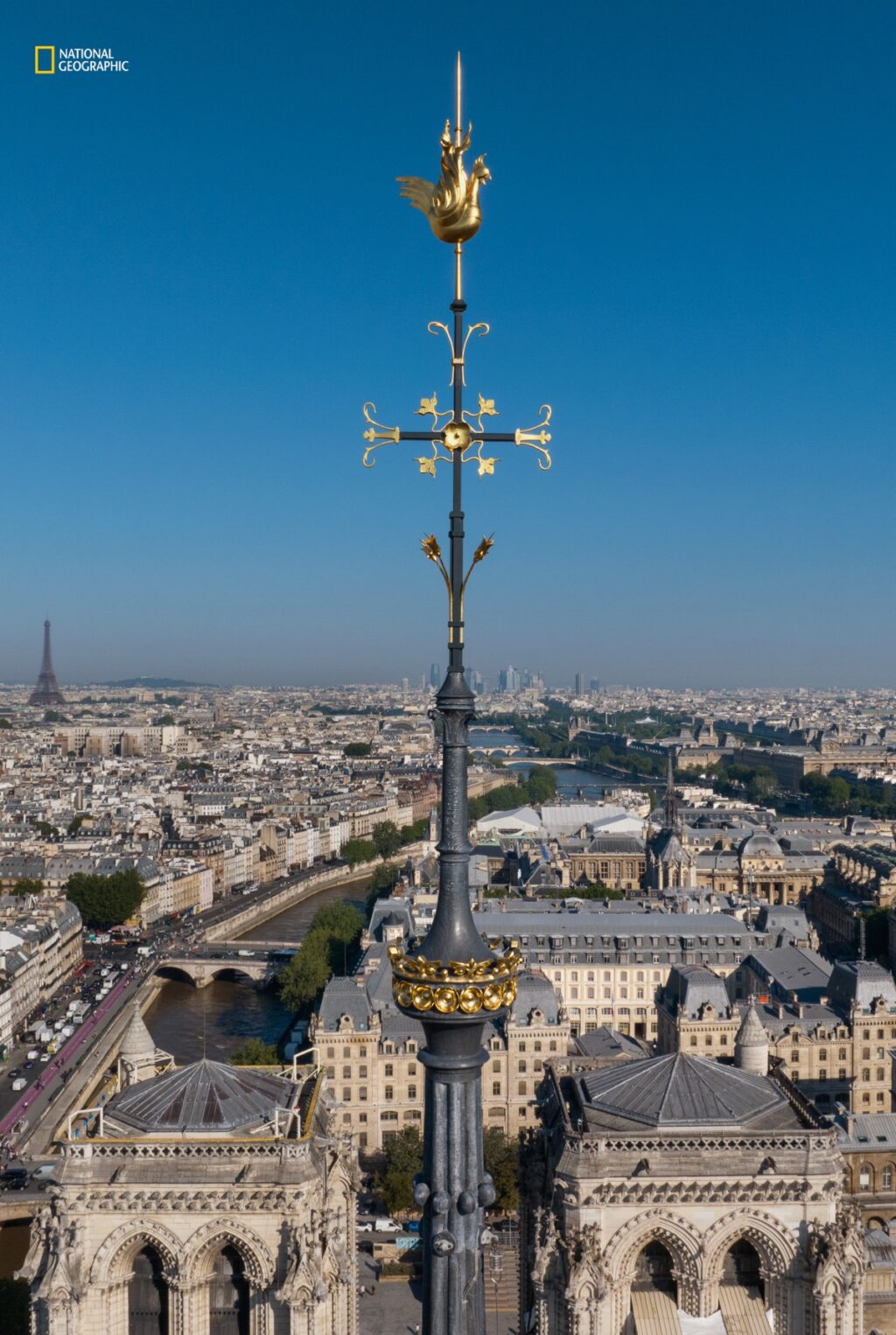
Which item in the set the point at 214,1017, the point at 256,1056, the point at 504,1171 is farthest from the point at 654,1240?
the point at 214,1017

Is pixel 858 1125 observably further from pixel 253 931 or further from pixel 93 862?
pixel 93 862

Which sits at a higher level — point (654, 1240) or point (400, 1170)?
point (654, 1240)

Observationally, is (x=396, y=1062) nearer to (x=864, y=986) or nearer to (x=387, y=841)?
(x=864, y=986)

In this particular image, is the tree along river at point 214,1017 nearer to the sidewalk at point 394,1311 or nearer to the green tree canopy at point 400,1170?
the green tree canopy at point 400,1170


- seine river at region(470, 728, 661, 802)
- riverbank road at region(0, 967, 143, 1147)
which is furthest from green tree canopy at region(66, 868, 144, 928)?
seine river at region(470, 728, 661, 802)

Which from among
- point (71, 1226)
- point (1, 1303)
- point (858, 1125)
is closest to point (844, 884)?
point (858, 1125)

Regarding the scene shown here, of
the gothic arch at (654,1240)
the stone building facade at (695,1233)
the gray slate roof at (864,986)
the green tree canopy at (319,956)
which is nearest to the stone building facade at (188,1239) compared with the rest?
the stone building facade at (695,1233)

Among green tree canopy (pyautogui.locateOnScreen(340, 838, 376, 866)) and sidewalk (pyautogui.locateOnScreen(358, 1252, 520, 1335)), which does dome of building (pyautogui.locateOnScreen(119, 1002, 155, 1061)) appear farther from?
green tree canopy (pyautogui.locateOnScreen(340, 838, 376, 866))
